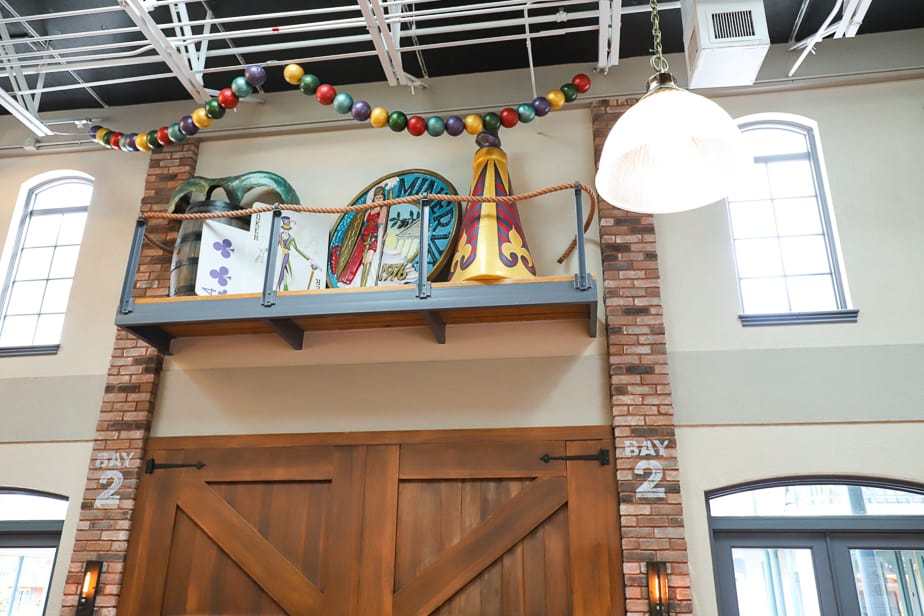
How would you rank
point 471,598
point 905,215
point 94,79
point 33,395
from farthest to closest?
point 94,79, point 33,395, point 905,215, point 471,598

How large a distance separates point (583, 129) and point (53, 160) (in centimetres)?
491

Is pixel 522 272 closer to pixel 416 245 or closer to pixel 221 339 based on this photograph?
pixel 416 245

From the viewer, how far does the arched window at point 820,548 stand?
458 centimetres

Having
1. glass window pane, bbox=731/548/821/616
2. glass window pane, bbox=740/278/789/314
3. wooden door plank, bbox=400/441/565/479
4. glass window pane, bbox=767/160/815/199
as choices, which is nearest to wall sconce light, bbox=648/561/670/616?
glass window pane, bbox=731/548/821/616

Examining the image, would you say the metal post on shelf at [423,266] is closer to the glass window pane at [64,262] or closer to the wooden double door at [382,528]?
the wooden double door at [382,528]

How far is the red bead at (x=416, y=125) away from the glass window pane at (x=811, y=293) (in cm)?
307

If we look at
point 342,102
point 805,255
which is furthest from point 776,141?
point 342,102

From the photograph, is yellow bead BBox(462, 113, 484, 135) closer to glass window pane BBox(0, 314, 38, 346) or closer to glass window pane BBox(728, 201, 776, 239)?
glass window pane BBox(728, 201, 776, 239)

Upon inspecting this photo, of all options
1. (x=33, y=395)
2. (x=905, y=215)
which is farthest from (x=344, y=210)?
(x=905, y=215)

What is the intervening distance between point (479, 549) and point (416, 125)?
10.6ft

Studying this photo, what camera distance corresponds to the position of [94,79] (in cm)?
648

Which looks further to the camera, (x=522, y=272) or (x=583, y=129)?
(x=583, y=129)

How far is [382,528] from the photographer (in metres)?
4.94

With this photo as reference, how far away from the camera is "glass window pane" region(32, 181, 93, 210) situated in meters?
6.67
